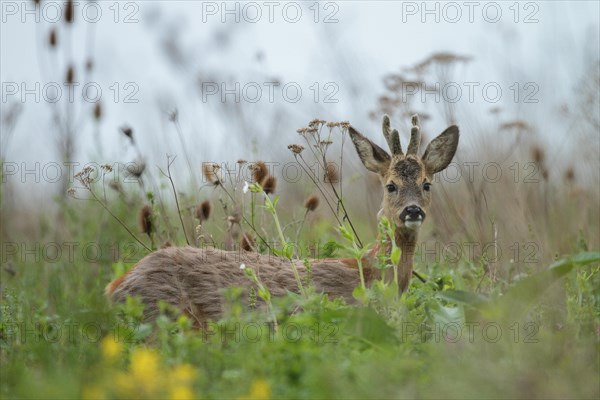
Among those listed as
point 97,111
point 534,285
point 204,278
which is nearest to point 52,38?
point 97,111

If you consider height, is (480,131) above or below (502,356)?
above

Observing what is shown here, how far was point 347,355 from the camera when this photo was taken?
433 centimetres

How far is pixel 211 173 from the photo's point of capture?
6301mm

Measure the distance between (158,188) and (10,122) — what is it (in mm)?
1237

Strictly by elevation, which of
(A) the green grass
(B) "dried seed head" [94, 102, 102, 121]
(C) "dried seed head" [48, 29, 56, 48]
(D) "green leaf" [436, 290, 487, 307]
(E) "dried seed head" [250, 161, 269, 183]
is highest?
(C) "dried seed head" [48, 29, 56, 48]

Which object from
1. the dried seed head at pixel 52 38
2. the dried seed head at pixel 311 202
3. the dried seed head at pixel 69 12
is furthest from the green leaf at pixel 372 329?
the dried seed head at pixel 52 38

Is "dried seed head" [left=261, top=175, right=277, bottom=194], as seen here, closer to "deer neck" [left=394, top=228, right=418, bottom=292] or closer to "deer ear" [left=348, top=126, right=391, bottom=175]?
"deer ear" [left=348, top=126, right=391, bottom=175]

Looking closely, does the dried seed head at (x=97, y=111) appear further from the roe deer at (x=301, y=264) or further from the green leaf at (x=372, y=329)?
the green leaf at (x=372, y=329)

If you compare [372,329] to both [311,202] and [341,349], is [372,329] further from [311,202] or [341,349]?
[311,202]

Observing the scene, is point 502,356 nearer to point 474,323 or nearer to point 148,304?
point 474,323

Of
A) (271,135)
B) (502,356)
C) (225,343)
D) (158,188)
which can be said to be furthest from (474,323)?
(271,135)

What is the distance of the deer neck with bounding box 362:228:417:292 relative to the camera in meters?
6.00

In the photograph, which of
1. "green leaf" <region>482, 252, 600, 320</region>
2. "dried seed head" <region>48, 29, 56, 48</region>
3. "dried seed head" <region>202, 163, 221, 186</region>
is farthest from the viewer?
"dried seed head" <region>48, 29, 56, 48</region>

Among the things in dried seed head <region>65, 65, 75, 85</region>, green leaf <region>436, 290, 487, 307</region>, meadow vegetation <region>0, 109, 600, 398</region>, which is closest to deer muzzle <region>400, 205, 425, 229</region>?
meadow vegetation <region>0, 109, 600, 398</region>
